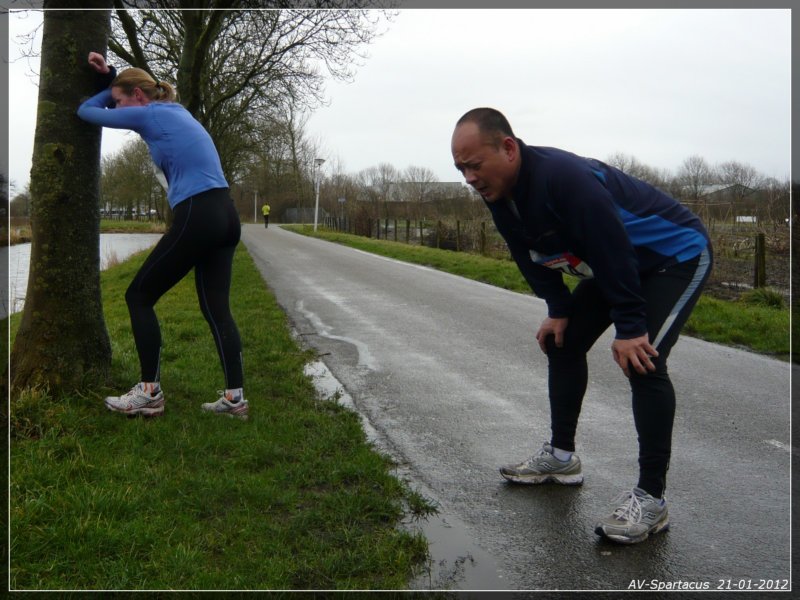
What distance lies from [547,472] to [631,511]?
70 centimetres

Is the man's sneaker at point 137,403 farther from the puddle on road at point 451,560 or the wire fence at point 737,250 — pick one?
the wire fence at point 737,250

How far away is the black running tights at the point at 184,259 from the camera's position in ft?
13.1

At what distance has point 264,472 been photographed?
3.54 metres

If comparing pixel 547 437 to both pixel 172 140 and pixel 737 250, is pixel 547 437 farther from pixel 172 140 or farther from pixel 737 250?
pixel 737 250

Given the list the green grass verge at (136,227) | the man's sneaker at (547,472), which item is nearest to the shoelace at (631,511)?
the man's sneaker at (547,472)

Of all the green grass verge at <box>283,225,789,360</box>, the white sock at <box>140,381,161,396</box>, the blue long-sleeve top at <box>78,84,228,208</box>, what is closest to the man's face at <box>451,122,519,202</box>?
the blue long-sleeve top at <box>78,84,228,208</box>

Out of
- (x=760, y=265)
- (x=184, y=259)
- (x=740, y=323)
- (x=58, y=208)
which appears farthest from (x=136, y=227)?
(x=184, y=259)

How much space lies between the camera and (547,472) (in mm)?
3625

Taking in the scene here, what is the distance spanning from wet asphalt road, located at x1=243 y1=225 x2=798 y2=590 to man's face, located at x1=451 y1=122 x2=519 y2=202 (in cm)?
157

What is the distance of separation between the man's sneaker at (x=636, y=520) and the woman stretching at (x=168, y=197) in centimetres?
268

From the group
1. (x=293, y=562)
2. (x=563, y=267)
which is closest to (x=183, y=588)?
(x=293, y=562)

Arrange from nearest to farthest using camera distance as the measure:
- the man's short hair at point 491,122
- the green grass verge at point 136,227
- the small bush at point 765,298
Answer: the man's short hair at point 491,122 → the small bush at point 765,298 → the green grass verge at point 136,227

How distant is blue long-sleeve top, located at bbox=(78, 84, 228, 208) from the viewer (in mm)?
3918

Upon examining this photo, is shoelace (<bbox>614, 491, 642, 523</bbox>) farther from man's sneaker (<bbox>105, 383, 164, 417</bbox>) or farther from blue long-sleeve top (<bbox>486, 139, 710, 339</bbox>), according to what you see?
man's sneaker (<bbox>105, 383, 164, 417</bbox>)
